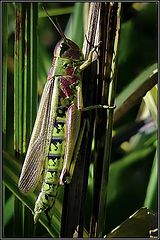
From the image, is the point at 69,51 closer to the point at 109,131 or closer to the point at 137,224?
the point at 109,131

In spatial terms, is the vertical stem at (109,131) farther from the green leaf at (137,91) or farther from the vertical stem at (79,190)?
the green leaf at (137,91)

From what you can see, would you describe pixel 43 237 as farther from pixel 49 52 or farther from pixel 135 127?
pixel 49 52

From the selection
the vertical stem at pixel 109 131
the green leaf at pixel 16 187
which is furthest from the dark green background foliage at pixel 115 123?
the vertical stem at pixel 109 131

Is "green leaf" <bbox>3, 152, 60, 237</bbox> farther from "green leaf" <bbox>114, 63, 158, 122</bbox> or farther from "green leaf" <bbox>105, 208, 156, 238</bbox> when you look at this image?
"green leaf" <bbox>114, 63, 158, 122</bbox>

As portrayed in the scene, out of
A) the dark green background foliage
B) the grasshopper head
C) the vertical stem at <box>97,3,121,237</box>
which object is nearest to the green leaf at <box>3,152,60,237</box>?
the dark green background foliage

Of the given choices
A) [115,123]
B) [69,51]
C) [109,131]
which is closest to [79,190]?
[109,131]

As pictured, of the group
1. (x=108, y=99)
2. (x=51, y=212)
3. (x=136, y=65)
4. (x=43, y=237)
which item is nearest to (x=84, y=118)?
(x=108, y=99)
